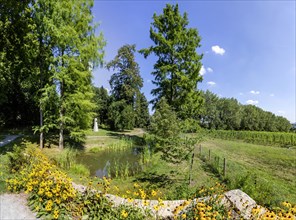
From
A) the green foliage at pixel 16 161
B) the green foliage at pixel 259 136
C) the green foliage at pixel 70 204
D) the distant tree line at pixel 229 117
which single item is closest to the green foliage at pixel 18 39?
the green foliage at pixel 16 161

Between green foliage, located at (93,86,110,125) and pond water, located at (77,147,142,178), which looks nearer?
pond water, located at (77,147,142,178)

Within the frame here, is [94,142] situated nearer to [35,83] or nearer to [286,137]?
[35,83]

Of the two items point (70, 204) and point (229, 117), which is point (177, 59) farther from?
point (229, 117)

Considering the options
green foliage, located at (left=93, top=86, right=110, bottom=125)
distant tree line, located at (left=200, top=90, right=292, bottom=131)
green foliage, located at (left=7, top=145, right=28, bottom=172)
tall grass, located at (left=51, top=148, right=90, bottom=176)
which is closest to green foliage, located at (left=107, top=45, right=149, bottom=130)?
green foliage, located at (left=93, top=86, right=110, bottom=125)

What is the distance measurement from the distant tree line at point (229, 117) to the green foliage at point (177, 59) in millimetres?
40150

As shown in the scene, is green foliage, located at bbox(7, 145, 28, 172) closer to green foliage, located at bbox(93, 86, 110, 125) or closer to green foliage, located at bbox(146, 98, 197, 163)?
green foliage, located at bbox(146, 98, 197, 163)

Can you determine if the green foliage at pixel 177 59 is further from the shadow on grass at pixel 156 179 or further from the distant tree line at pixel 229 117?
the distant tree line at pixel 229 117

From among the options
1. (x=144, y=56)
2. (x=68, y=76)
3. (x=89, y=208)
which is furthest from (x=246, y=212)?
(x=144, y=56)

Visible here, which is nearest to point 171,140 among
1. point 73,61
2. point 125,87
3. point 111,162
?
point 111,162

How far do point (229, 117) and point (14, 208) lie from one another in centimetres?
5884

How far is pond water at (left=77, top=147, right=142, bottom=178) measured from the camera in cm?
1040

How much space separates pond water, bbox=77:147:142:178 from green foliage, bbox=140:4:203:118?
5.57 meters

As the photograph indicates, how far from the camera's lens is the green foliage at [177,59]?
15.9m

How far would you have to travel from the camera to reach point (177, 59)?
1638 cm
